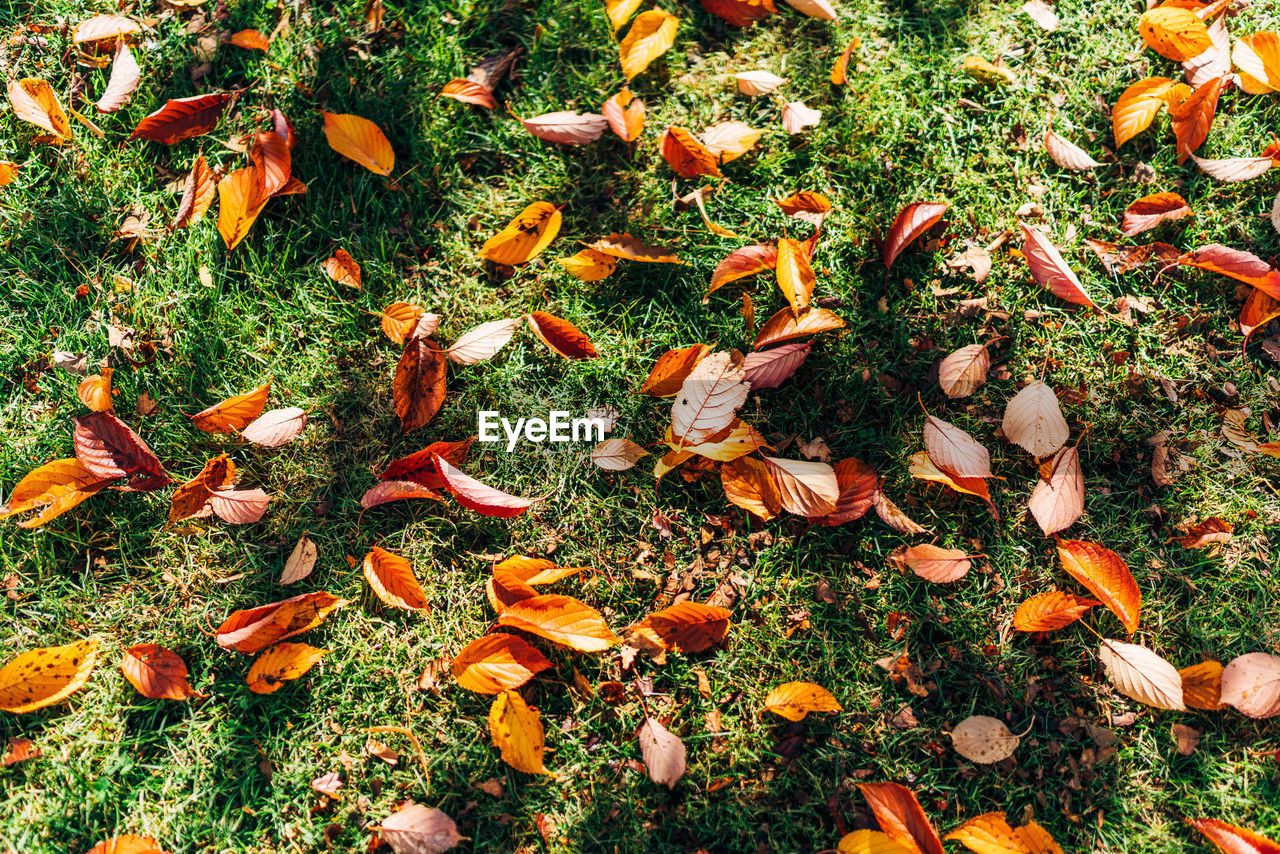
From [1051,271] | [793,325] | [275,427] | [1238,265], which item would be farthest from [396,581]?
[1238,265]

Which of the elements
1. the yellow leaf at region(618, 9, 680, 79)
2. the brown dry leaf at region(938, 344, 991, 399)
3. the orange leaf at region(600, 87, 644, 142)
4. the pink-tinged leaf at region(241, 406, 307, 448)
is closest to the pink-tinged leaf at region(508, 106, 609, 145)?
the orange leaf at region(600, 87, 644, 142)

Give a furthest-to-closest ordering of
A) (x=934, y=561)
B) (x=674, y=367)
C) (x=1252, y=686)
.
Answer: (x=674, y=367), (x=934, y=561), (x=1252, y=686)

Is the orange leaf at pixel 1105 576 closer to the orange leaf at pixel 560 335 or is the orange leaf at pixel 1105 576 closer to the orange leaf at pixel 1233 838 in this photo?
the orange leaf at pixel 1233 838

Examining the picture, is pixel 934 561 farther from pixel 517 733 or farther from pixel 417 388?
pixel 417 388

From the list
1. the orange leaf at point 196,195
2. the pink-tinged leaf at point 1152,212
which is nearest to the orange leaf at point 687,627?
the pink-tinged leaf at point 1152,212

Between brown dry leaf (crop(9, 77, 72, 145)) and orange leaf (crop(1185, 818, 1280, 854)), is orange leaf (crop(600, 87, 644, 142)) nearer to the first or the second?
brown dry leaf (crop(9, 77, 72, 145))
